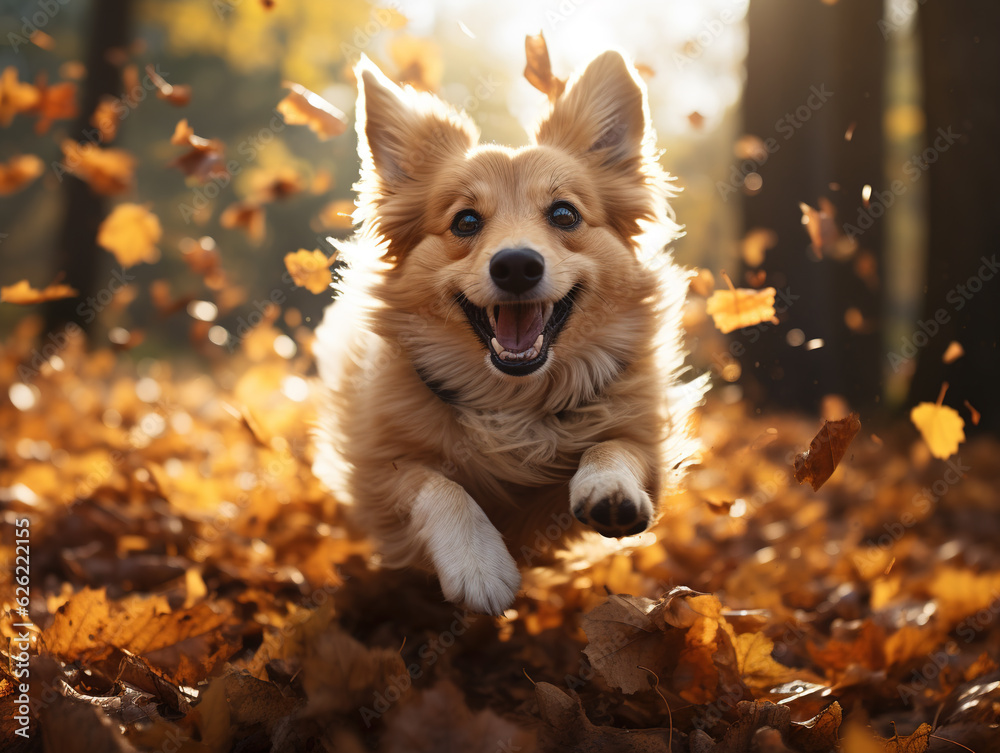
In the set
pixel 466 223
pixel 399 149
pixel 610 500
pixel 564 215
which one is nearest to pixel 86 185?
pixel 399 149

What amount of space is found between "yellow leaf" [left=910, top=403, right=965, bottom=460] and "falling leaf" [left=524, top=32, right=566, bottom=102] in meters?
2.12

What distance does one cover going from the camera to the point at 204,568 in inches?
120

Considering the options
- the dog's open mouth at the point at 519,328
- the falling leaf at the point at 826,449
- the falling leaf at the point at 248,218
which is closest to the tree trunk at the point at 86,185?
the falling leaf at the point at 248,218

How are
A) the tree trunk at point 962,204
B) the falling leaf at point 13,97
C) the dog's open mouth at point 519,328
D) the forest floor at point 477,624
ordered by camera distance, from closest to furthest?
the forest floor at point 477,624
the dog's open mouth at point 519,328
the tree trunk at point 962,204
the falling leaf at point 13,97

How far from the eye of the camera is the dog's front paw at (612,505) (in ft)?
7.01

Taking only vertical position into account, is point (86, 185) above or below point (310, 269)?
below

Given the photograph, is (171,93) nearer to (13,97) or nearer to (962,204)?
(13,97)

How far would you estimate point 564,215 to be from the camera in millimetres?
2873

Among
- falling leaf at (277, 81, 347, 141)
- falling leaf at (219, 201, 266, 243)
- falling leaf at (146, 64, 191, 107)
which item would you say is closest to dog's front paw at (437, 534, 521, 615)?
falling leaf at (277, 81, 347, 141)

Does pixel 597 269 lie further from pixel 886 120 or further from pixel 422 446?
pixel 886 120

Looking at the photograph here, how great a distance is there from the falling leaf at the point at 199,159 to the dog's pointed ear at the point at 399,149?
696 millimetres

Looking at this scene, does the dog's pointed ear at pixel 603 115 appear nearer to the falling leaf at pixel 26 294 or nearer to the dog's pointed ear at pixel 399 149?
the dog's pointed ear at pixel 399 149

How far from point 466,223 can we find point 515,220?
0.72ft

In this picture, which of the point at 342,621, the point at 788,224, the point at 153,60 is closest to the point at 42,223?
the point at 153,60
